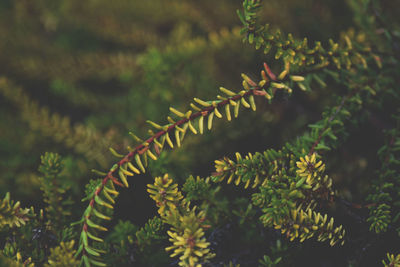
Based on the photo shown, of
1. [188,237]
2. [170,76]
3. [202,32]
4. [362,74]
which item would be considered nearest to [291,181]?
[188,237]

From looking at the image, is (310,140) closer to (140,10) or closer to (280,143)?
(280,143)

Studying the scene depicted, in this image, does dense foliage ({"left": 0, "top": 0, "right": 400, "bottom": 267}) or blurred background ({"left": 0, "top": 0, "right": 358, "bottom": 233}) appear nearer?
dense foliage ({"left": 0, "top": 0, "right": 400, "bottom": 267})

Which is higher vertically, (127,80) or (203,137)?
(127,80)

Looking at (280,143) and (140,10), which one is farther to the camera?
(140,10)

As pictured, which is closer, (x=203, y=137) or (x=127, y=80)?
(x=203, y=137)

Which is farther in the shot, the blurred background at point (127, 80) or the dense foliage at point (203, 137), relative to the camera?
the blurred background at point (127, 80)
